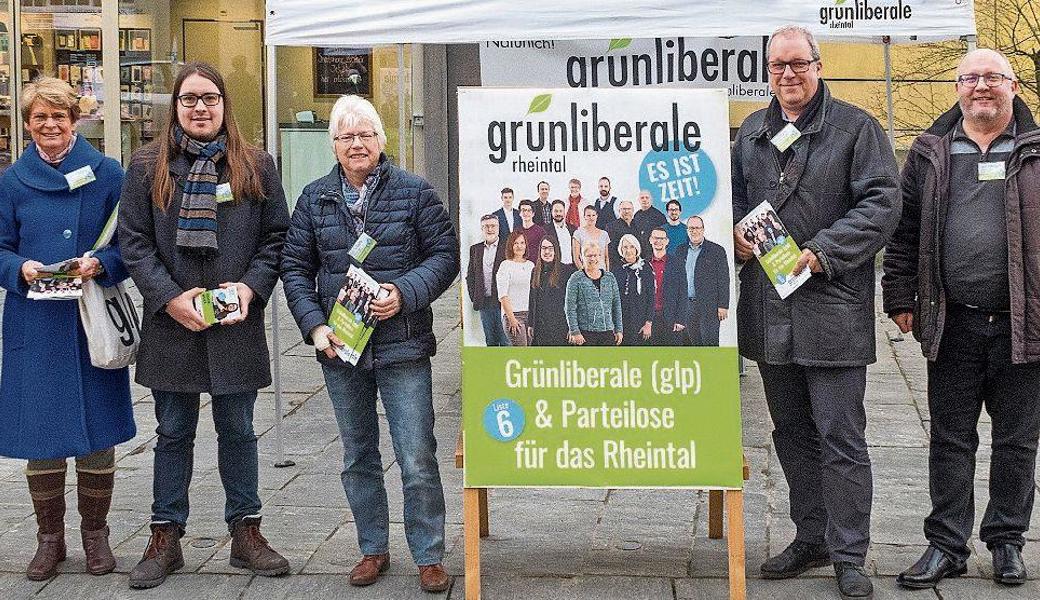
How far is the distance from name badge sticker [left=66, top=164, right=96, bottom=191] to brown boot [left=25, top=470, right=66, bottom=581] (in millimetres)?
1053

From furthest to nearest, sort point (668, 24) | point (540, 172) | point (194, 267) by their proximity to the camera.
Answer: point (668, 24), point (194, 267), point (540, 172)

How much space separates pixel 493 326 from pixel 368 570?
1030mm

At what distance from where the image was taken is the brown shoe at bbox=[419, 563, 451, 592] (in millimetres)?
4797

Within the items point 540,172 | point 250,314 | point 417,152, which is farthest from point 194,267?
point 417,152

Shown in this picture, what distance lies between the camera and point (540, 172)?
450 cm

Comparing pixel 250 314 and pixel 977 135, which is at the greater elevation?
pixel 977 135

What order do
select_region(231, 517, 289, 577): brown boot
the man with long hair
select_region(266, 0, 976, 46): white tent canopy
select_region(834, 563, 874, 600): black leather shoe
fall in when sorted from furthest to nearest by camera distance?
→ select_region(266, 0, 976, 46): white tent canopy
select_region(231, 517, 289, 577): brown boot
the man with long hair
select_region(834, 563, 874, 600): black leather shoe

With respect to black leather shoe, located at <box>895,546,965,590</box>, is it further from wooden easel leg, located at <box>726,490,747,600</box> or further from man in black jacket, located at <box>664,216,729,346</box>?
man in black jacket, located at <box>664,216,729,346</box>

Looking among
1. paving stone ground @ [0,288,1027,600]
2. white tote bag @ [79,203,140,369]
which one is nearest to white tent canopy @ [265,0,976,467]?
paving stone ground @ [0,288,1027,600]

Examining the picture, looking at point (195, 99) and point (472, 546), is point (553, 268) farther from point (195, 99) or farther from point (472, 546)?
point (195, 99)

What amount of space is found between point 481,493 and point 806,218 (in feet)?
5.32

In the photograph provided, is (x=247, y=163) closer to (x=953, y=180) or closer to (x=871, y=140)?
(x=871, y=140)

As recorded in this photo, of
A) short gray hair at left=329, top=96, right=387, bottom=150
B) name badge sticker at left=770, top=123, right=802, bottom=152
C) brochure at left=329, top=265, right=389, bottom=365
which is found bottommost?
brochure at left=329, top=265, right=389, bottom=365

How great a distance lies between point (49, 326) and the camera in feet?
16.3
